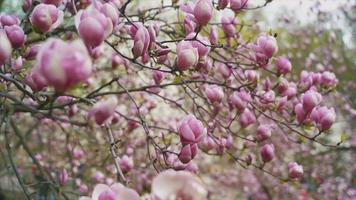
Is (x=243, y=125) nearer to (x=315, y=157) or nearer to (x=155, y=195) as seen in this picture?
(x=155, y=195)

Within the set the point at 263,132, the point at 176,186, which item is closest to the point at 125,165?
the point at 263,132

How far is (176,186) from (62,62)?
0.27 metres

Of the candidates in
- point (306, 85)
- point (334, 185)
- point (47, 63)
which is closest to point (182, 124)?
point (47, 63)

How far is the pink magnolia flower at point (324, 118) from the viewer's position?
162 cm

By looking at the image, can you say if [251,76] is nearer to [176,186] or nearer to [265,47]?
[265,47]

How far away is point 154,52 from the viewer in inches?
55.8

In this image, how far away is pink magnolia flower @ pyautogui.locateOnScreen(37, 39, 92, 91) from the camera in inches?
28.6

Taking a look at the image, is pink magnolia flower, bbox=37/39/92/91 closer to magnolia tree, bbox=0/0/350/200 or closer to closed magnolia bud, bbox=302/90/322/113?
magnolia tree, bbox=0/0/350/200

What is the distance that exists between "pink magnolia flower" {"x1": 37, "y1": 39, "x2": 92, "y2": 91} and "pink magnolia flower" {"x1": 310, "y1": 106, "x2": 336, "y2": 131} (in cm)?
108

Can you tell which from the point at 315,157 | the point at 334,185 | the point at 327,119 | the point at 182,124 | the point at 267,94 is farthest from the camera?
the point at 315,157

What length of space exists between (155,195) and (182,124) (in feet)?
1.48

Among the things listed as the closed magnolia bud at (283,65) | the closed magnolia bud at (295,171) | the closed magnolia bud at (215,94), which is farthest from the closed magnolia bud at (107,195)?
the closed magnolia bud at (283,65)

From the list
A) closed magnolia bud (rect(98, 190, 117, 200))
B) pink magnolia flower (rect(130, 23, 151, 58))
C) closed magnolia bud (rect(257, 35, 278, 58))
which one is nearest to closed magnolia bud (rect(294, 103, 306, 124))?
closed magnolia bud (rect(257, 35, 278, 58))

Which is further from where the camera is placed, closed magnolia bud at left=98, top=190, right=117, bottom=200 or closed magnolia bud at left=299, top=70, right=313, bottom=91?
closed magnolia bud at left=299, top=70, right=313, bottom=91
